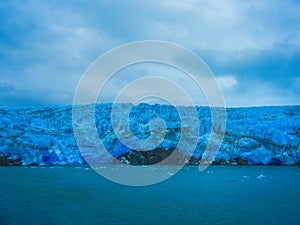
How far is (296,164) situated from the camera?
92.1 ft

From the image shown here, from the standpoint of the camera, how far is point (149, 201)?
13.3 meters

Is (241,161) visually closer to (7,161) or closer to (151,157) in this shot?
(151,157)

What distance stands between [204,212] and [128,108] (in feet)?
68.8

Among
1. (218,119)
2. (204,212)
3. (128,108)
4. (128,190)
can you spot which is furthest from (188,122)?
(204,212)

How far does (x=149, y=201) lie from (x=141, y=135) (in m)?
16.2

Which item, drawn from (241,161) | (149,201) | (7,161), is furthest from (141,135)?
(149,201)

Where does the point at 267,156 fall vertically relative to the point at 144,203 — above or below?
above

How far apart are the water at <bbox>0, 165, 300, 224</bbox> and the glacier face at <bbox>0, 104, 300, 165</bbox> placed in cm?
659

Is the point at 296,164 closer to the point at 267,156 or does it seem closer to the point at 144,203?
the point at 267,156

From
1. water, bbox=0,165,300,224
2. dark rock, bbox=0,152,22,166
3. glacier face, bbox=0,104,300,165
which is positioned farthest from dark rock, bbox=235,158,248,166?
dark rock, bbox=0,152,22,166

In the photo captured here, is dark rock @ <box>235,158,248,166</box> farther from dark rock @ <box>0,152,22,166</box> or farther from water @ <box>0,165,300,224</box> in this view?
dark rock @ <box>0,152,22,166</box>

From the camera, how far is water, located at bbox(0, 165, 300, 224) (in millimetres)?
10516

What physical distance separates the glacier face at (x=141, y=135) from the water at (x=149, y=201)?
659 centimetres

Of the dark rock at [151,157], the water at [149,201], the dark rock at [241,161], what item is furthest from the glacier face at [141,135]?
the water at [149,201]
